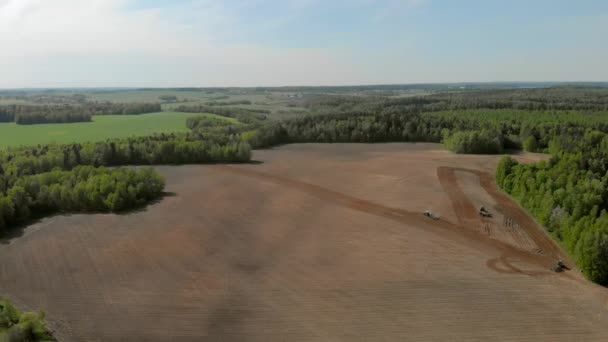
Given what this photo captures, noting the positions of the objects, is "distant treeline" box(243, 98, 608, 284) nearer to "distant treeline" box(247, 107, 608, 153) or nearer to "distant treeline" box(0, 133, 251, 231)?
"distant treeline" box(247, 107, 608, 153)

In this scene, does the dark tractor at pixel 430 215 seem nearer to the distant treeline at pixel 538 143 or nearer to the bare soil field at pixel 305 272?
the bare soil field at pixel 305 272

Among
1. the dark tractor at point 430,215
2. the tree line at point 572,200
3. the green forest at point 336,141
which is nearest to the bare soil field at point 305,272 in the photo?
the dark tractor at point 430,215

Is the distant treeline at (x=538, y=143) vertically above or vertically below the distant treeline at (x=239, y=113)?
below

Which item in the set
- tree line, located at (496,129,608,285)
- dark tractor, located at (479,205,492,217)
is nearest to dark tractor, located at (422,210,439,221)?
dark tractor, located at (479,205,492,217)

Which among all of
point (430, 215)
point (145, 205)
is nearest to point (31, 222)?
point (145, 205)

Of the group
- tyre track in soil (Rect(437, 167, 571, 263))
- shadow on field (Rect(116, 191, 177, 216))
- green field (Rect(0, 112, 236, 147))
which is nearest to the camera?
tyre track in soil (Rect(437, 167, 571, 263))
